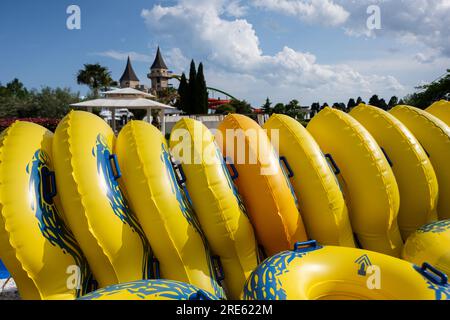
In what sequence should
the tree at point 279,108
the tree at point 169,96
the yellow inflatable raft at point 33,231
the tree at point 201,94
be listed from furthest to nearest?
the tree at point 169,96 → the tree at point 279,108 → the tree at point 201,94 → the yellow inflatable raft at point 33,231

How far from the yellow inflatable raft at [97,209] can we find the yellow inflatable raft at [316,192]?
1517 mm

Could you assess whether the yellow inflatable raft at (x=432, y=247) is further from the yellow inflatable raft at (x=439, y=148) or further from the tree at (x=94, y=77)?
the tree at (x=94, y=77)

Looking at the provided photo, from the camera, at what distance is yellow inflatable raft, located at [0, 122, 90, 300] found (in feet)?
7.89

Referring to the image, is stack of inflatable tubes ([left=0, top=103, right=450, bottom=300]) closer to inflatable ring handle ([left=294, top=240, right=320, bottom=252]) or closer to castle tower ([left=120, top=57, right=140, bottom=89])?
inflatable ring handle ([left=294, top=240, right=320, bottom=252])

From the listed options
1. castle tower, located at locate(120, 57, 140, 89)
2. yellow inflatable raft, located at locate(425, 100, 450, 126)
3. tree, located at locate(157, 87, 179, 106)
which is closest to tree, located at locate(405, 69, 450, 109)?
yellow inflatable raft, located at locate(425, 100, 450, 126)

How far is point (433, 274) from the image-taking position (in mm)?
2324

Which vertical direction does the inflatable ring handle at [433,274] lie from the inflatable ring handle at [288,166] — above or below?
below

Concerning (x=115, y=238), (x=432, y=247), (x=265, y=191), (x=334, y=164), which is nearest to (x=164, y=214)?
(x=115, y=238)

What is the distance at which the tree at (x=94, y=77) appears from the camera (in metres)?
39.7

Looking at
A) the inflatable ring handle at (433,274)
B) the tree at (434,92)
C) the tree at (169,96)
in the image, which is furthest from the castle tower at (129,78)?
the inflatable ring handle at (433,274)

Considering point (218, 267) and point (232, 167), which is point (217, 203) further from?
point (218, 267)

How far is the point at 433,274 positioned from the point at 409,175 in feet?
5.36

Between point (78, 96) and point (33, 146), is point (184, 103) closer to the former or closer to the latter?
point (78, 96)

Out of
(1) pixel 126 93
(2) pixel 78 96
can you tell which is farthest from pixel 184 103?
(1) pixel 126 93
